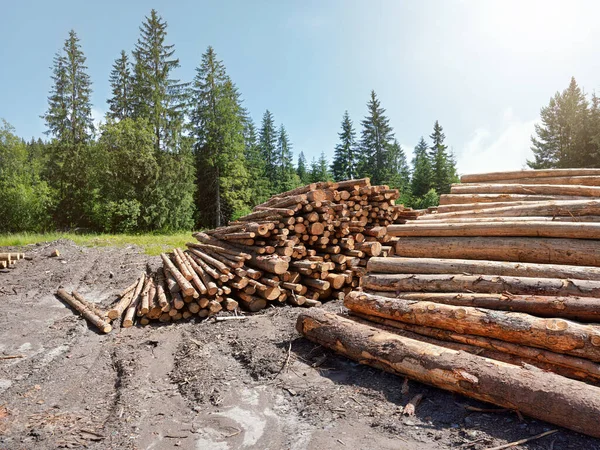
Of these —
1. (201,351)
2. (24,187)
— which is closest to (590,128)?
(201,351)

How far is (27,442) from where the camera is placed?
3430 mm

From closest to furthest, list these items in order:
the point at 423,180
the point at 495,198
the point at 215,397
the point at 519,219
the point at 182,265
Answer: the point at 215,397 → the point at 519,219 → the point at 495,198 → the point at 182,265 → the point at 423,180

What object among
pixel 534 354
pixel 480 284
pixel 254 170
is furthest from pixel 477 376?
pixel 254 170

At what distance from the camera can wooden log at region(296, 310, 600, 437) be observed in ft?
9.27

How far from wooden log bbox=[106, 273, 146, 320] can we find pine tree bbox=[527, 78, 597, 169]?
119 ft

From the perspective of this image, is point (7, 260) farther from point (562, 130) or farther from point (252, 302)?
point (562, 130)

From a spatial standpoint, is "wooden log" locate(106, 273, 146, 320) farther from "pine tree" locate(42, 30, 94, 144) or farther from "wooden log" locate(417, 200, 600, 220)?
"pine tree" locate(42, 30, 94, 144)

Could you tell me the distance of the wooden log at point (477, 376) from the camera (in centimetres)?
283

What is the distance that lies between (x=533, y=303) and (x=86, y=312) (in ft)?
25.0

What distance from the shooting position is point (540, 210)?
18.2ft

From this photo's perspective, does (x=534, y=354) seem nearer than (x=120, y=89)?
Yes

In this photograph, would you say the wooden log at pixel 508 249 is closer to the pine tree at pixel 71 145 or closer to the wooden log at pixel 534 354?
the wooden log at pixel 534 354

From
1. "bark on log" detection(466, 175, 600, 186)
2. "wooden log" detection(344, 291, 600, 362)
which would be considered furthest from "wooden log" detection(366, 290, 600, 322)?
"bark on log" detection(466, 175, 600, 186)

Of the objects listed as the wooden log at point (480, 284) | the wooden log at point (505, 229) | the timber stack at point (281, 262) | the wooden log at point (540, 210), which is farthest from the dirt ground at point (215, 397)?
the wooden log at point (540, 210)
